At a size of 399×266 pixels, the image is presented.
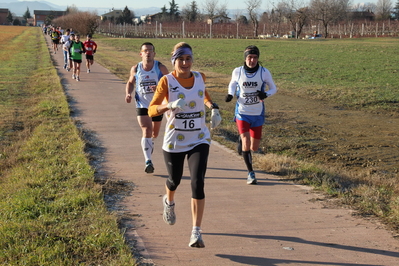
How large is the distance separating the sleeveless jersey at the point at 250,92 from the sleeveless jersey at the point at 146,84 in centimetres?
135

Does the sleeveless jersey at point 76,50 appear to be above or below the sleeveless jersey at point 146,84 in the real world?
above

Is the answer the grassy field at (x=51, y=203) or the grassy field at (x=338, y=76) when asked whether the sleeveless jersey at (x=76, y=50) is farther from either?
the grassy field at (x=51, y=203)

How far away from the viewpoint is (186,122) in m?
5.00

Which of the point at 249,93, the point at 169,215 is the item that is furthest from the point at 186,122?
the point at 249,93

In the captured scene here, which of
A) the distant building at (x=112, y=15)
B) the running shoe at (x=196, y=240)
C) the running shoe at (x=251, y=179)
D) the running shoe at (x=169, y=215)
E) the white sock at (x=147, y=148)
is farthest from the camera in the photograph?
the distant building at (x=112, y=15)

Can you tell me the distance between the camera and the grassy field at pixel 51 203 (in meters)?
4.59

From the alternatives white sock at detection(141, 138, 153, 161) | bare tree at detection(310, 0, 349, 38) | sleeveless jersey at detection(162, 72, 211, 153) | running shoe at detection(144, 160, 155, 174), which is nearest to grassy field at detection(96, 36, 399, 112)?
white sock at detection(141, 138, 153, 161)

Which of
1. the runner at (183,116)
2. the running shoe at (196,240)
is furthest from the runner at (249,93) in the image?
the running shoe at (196,240)

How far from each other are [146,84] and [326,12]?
264ft

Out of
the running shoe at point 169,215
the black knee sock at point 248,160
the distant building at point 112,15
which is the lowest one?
the running shoe at point 169,215

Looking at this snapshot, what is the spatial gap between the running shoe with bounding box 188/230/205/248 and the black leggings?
0.33m

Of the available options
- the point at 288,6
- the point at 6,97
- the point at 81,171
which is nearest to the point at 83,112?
the point at 6,97

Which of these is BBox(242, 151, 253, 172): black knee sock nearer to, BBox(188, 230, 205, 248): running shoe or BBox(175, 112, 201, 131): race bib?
BBox(175, 112, 201, 131): race bib

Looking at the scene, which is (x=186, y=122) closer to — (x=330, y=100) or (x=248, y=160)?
(x=248, y=160)
